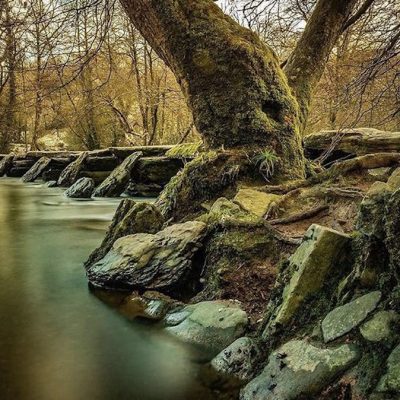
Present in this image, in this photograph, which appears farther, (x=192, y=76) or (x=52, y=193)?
(x=52, y=193)

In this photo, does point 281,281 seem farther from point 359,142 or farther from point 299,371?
point 359,142

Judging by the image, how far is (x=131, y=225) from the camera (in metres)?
4.51

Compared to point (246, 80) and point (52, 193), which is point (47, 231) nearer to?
point (246, 80)

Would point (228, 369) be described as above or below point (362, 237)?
below

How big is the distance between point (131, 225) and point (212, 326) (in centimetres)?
196

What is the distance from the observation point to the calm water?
227 centimetres

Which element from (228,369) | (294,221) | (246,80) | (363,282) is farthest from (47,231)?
(363,282)

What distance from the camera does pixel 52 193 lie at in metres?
12.6

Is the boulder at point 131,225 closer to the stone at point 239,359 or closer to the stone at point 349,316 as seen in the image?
the stone at point 239,359

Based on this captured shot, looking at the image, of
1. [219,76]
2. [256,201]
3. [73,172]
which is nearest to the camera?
[256,201]

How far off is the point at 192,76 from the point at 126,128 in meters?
15.3

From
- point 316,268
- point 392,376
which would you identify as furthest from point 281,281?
point 392,376

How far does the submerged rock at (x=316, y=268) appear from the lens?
236cm

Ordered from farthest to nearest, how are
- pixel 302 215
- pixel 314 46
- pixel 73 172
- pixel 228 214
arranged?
1. pixel 73 172
2. pixel 314 46
3. pixel 228 214
4. pixel 302 215
